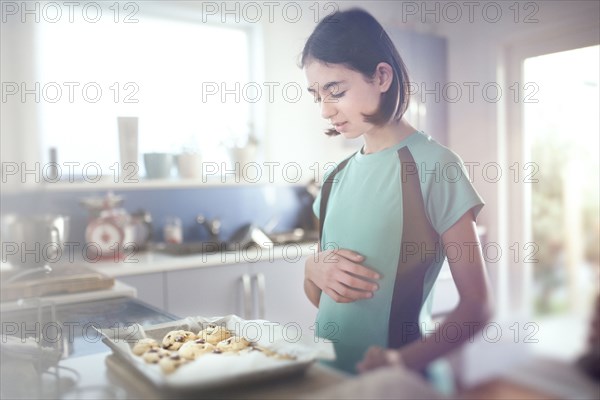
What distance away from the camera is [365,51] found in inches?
33.3

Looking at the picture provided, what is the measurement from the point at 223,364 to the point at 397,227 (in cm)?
31

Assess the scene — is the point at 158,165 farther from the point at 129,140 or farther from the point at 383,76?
the point at 383,76

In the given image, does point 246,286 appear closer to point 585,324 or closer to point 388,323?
point 388,323

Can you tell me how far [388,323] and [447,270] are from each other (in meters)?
0.12

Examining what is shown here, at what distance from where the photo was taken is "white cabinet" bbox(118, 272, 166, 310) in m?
1.21

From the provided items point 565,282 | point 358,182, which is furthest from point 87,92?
point 565,282

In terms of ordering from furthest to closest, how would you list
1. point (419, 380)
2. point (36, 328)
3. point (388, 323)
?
point (36, 328)
point (388, 323)
point (419, 380)

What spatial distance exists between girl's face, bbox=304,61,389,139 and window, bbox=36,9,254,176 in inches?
11.0

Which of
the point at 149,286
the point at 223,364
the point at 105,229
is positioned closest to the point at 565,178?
the point at 223,364

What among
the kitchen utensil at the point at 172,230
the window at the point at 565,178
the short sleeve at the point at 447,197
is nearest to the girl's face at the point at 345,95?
the short sleeve at the point at 447,197

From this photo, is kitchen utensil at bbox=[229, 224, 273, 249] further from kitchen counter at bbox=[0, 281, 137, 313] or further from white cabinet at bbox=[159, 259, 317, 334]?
kitchen counter at bbox=[0, 281, 137, 313]

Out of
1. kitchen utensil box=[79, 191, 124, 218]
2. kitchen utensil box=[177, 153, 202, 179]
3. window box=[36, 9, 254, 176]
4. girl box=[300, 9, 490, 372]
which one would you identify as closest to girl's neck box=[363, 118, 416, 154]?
girl box=[300, 9, 490, 372]

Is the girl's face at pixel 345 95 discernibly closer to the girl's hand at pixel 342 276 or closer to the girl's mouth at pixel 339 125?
the girl's mouth at pixel 339 125

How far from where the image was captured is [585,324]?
0.85 m
